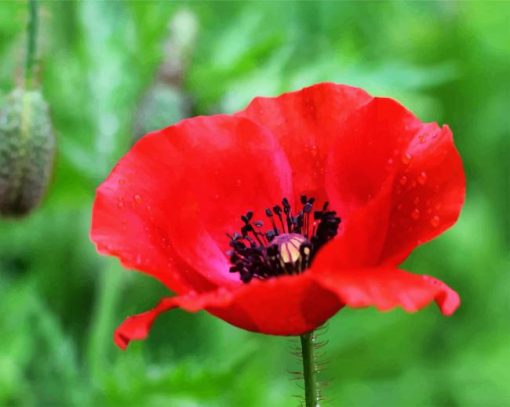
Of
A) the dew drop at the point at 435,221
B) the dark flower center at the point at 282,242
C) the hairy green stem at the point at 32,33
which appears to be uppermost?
the hairy green stem at the point at 32,33

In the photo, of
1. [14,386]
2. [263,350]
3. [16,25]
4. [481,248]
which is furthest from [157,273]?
[481,248]

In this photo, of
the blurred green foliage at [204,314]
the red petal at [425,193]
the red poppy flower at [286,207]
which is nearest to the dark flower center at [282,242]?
the red poppy flower at [286,207]

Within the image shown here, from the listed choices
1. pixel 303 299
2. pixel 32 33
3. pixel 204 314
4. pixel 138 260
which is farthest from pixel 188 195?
pixel 204 314

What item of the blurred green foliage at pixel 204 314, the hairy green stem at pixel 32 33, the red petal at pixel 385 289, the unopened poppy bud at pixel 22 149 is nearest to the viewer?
the red petal at pixel 385 289

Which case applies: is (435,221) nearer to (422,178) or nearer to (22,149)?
(422,178)

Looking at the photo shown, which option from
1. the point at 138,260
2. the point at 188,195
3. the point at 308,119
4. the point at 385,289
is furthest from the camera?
the point at 308,119

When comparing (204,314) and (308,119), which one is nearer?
(308,119)

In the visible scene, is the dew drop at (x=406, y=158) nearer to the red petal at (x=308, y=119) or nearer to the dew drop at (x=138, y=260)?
the red petal at (x=308, y=119)

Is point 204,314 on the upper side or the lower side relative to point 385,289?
upper
